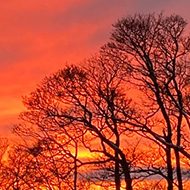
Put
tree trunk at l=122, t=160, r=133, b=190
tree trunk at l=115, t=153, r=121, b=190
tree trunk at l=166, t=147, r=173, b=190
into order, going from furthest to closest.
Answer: tree trunk at l=115, t=153, r=121, b=190
tree trunk at l=122, t=160, r=133, b=190
tree trunk at l=166, t=147, r=173, b=190

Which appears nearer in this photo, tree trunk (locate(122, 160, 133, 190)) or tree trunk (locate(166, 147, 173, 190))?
tree trunk (locate(166, 147, 173, 190))

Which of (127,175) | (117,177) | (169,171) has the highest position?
(117,177)

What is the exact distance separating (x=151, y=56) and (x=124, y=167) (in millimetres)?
6614

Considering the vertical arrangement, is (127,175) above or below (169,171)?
above

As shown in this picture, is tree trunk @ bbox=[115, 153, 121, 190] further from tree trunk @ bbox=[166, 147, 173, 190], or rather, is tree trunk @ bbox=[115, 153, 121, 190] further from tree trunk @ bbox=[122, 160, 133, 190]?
tree trunk @ bbox=[166, 147, 173, 190]

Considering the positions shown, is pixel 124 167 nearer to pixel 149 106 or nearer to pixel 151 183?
pixel 149 106

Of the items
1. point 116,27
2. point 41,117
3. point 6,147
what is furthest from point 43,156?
point 6,147

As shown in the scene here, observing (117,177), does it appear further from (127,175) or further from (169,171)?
(169,171)

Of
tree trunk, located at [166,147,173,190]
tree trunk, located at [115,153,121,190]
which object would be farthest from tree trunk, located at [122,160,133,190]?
tree trunk, located at [166,147,173,190]

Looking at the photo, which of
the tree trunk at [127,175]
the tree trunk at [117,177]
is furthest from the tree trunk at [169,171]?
the tree trunk at [117,177]

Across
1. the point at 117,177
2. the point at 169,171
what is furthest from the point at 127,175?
the point at 169,171

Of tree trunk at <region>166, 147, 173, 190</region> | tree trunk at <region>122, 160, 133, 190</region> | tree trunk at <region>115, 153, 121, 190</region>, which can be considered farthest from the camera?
tree trunk at <region>115, 153, 121, 190</region>

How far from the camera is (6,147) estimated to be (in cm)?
4197

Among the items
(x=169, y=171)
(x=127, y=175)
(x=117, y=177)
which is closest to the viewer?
(x=169, y=171)
